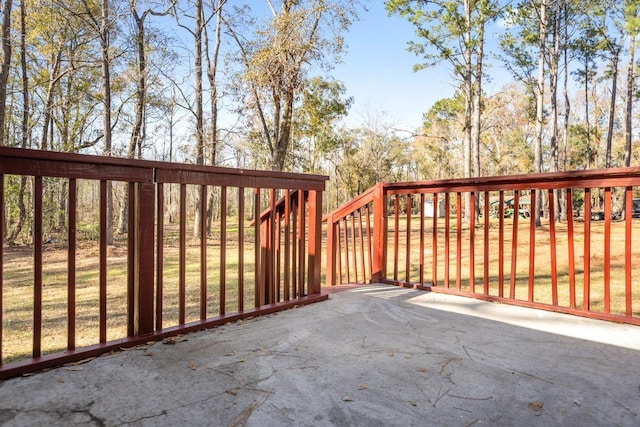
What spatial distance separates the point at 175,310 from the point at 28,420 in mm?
3076

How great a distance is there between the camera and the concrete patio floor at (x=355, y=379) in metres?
1.31

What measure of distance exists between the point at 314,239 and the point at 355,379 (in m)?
1.38

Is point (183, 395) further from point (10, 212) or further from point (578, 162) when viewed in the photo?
point (578, 162)

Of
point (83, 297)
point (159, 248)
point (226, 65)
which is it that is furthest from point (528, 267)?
point (226, 65)

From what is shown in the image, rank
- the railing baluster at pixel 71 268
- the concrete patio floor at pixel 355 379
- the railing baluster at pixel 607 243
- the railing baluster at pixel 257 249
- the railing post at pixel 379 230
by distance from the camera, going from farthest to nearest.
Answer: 1. the railing post at pixel 379 230
2. the railing baluster at pixel 257 249
3. the railing baluster at pixel 607 243
4. the railing baluster at pixel 71 268
5. the concrete patio floor at pixel 355 379

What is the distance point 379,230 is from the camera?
11.7 feet

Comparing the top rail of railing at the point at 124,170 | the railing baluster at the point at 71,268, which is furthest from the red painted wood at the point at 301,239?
the railing baluster at the point at 71,268

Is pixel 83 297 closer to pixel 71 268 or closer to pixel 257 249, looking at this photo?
pixel 257 249

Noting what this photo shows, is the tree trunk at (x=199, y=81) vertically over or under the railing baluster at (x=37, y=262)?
over

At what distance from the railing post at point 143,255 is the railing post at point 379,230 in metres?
2.07

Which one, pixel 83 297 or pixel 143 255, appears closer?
pixel 143 255

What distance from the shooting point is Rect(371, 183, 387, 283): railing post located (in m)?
3.55

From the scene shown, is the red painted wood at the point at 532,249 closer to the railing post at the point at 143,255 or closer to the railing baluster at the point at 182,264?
the railing baluster at the point at 182,264

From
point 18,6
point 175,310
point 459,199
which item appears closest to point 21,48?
point 18,6
